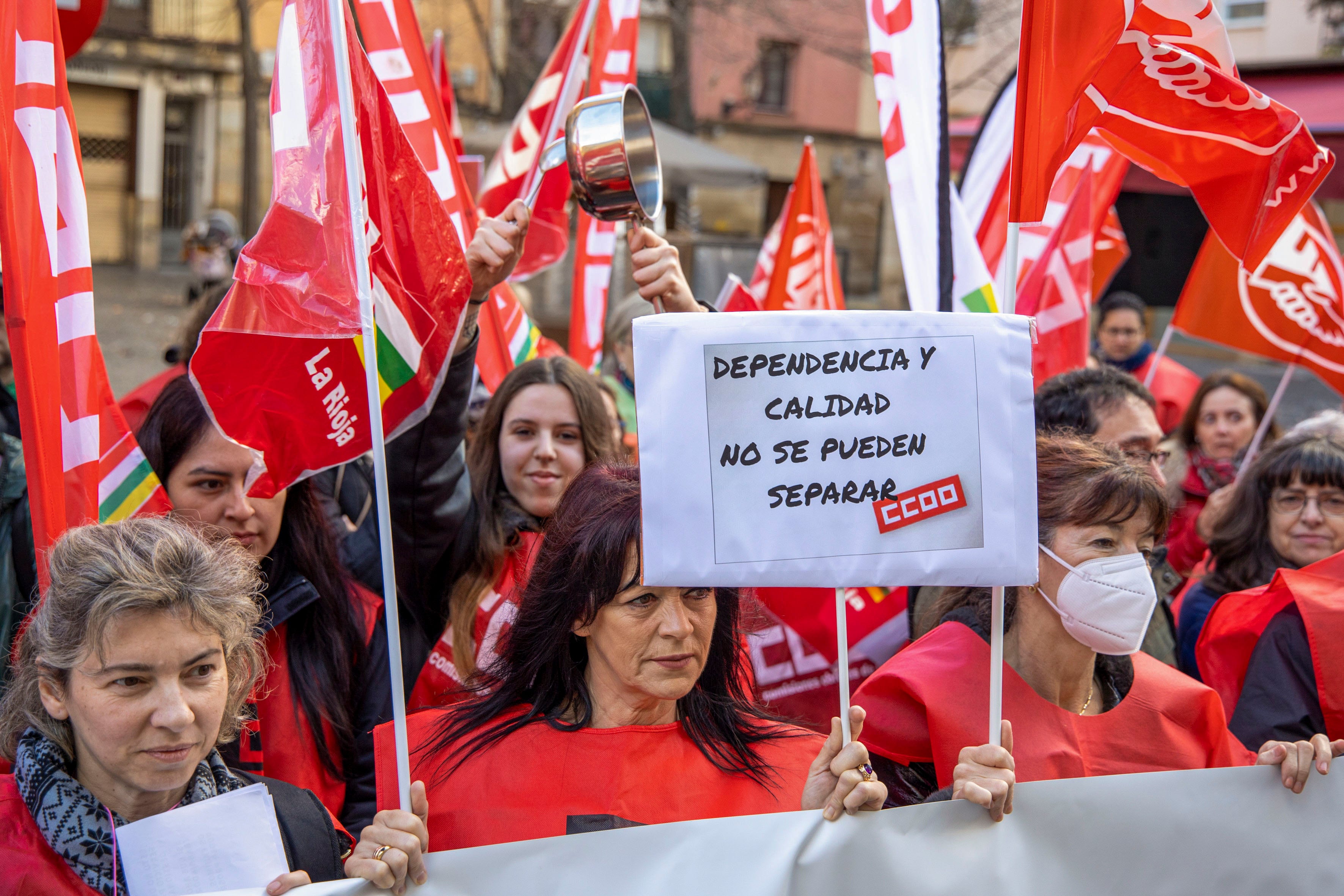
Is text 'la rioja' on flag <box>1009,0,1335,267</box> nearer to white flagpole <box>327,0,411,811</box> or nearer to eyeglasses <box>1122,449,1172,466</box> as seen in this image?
eyeglasses <box>1122,449,1172,466</box>

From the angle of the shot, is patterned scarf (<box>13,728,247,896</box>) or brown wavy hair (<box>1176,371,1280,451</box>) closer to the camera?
patterned scarf (<box>13,728,247,896</box>)

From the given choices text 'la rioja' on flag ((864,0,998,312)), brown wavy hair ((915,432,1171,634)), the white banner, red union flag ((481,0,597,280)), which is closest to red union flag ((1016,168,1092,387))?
text 'la rioja' on flag ((864,0,998,312))

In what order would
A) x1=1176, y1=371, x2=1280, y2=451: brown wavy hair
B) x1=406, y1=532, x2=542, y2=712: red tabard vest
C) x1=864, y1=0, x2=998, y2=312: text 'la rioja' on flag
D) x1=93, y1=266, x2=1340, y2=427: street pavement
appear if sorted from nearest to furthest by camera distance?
x1=406, y1=532, x2=542, y2=712: red tabard vest, x1=864, y1=0, x2=998, y2=312: text 'la rioja' on flag, x1=1176, y1=371, x2=1280, y2=451: brown wavy hair, x1=93, y1=266, x2=1340, y2=427: street pavement

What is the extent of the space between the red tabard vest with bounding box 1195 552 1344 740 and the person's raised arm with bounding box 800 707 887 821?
48.3 inches

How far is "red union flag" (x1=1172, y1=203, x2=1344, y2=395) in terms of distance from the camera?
15.3 ft

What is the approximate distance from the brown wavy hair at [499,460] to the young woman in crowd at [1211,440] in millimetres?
2280

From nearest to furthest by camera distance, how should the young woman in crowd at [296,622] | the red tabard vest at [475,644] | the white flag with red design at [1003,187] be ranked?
1. the young woman in crowd at [296,622]
2. the red tabard vest at [475,644]
3. the white flag with red design at [1003,187]

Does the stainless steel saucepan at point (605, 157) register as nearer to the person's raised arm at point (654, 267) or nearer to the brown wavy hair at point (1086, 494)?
the person's raised arm at point (654, 267)

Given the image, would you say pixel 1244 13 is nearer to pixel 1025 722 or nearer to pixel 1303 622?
pixel 1303 622

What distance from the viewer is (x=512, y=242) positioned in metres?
2.48

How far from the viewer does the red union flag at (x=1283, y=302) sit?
15.3 ft

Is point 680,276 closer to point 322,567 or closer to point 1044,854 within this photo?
point 322,567

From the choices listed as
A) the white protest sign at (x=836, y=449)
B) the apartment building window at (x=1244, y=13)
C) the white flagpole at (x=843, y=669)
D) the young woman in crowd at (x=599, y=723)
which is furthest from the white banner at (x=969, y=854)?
the apartment building window at (x=1244, y=13)

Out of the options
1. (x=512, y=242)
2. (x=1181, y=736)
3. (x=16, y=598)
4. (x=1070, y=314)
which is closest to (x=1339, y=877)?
(x=1181, y=736)
